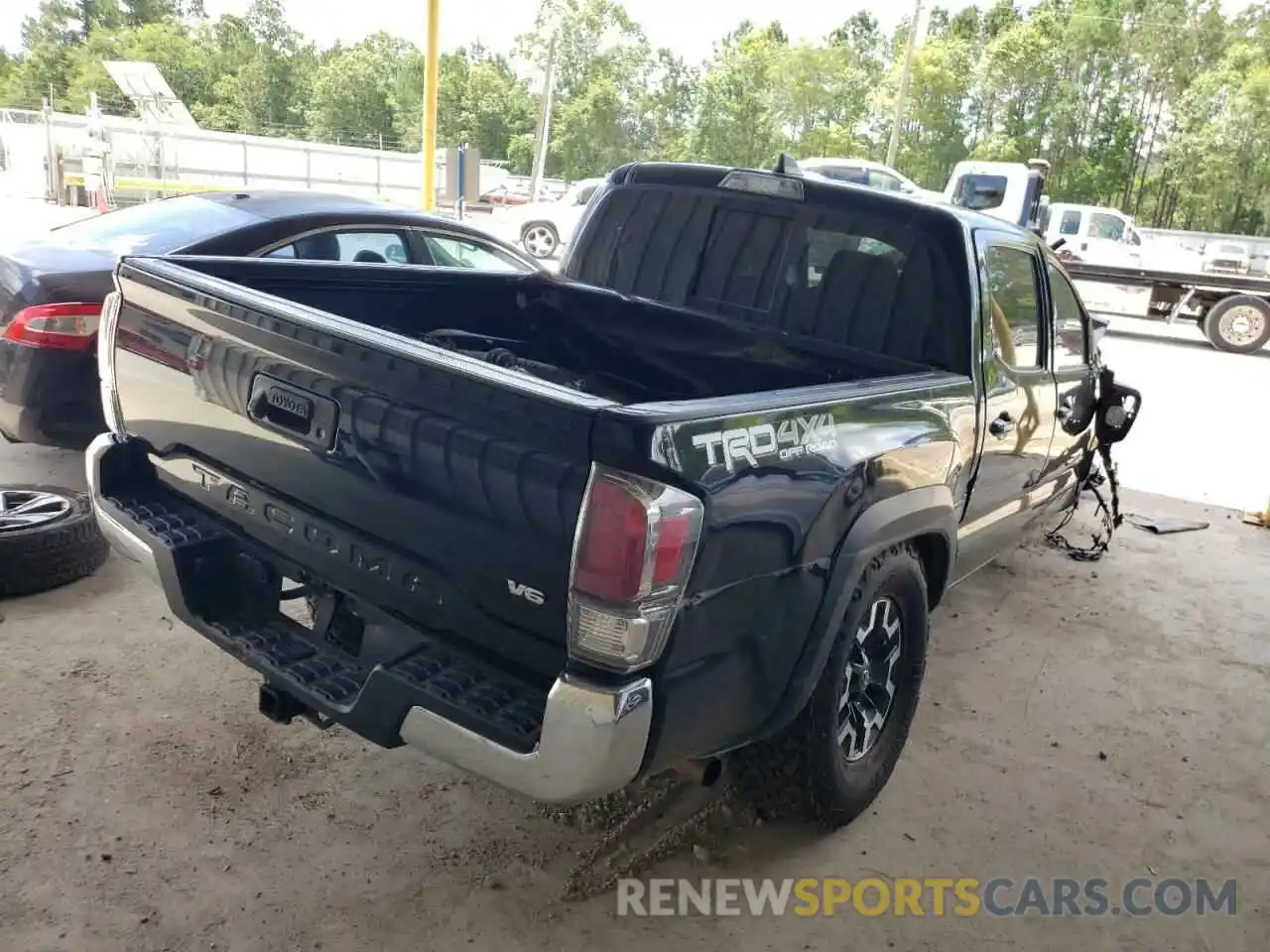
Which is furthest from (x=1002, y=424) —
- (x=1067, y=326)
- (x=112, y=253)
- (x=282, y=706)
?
(x=112, y=253)

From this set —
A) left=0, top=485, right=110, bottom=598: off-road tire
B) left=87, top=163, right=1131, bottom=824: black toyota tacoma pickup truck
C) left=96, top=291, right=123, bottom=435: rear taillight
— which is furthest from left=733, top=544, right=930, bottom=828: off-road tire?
left=0, top=485, right=110, bottom=598: off-road tire

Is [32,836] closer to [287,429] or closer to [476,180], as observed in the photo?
[287,429]

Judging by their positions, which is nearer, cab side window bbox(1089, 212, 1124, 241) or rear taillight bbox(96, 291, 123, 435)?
rear taillight bbox(96, 291, 123, 435)

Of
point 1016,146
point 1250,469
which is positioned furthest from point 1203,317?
point 1016,146

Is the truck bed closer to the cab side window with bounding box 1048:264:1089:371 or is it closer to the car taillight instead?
the cab side window with bounding box 1048:264:1089:371

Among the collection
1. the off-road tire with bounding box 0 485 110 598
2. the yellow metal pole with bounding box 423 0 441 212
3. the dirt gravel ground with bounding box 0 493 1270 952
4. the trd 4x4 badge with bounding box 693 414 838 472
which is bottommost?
the dirt gravel ground with bounding box 0 493 1270 952

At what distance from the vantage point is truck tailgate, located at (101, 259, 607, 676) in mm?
2027

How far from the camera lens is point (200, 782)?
298 centimetres

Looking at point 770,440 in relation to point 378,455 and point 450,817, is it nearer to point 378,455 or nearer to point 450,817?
point 378,455

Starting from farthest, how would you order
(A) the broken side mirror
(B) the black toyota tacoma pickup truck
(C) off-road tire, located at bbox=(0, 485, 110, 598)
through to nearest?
(A) the broken side mirror, (C) off-road tire, located at bbox=(0, 485, 110, 598), (B) the black toyota tacoma pickup truck

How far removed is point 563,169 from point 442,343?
4308 cm

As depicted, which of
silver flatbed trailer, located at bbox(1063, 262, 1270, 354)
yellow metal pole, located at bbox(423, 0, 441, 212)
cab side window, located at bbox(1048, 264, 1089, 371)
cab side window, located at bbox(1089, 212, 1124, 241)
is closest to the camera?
cab side window, located at bbox(1048, 264, 1089, 371)

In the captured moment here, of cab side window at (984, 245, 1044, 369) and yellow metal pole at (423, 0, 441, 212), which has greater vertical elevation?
yellow metal pole at (423, 0, 441, 212)

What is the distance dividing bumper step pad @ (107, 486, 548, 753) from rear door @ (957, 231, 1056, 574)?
2116 mm
